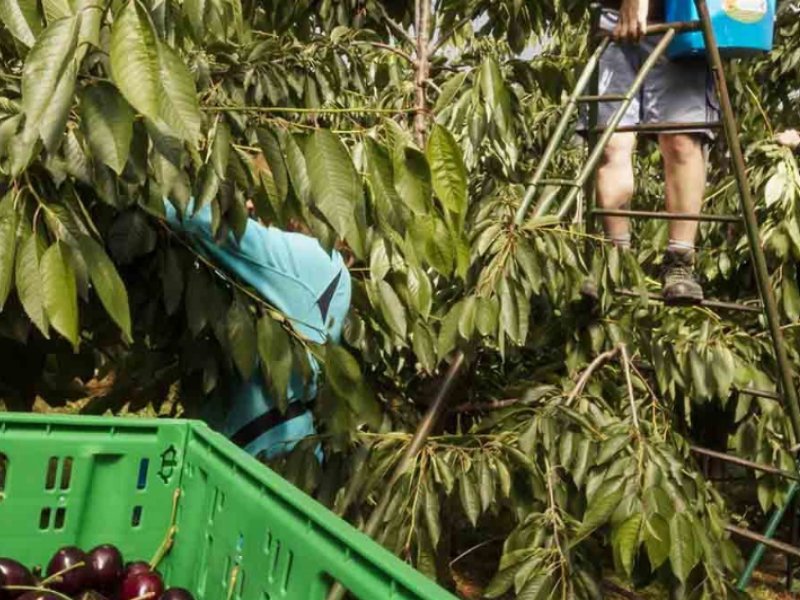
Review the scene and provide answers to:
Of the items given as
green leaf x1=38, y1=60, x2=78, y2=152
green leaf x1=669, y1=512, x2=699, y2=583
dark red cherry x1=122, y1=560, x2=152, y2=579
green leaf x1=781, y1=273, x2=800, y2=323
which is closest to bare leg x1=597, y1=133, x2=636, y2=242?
green leaf x1=781, y1=273, x2=800, y2=323

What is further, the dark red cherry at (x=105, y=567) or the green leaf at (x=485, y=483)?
the green leaf at (x=485, y=483)

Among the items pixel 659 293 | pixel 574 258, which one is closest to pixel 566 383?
pixel 574 258

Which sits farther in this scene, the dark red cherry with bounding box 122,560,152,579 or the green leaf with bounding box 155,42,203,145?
the dark red cherry with bounding box 122,560,152,579

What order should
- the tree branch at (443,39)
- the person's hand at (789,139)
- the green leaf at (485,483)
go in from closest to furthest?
the green leaf at (485,483), the tree branch at (443,39), the person's hand at (789,139)

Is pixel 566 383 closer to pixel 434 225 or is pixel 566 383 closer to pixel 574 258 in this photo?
pixel 574 258

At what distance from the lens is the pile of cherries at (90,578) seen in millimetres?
1142

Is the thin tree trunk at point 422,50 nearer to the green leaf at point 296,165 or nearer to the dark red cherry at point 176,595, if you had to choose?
the green leaf at point 296,165

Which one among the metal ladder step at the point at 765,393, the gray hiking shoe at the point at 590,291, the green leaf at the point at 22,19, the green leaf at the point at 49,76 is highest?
the green leaf at the point at 22,19

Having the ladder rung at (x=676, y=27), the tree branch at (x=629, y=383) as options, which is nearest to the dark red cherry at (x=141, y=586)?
A: the tree branch at (x=629, y=383)

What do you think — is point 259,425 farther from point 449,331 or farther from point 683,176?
point 683,176

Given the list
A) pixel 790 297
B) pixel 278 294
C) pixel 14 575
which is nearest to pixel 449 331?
pixel 278 294

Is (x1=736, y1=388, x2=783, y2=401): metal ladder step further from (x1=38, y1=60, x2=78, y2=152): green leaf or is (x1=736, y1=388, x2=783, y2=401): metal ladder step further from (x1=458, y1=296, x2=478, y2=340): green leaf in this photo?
(x1=38, y1=60, x2=78, y2=152): green leaf

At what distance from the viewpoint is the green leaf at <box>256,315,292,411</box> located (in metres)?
1.78

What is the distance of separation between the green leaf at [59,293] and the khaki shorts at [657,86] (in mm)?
1895
